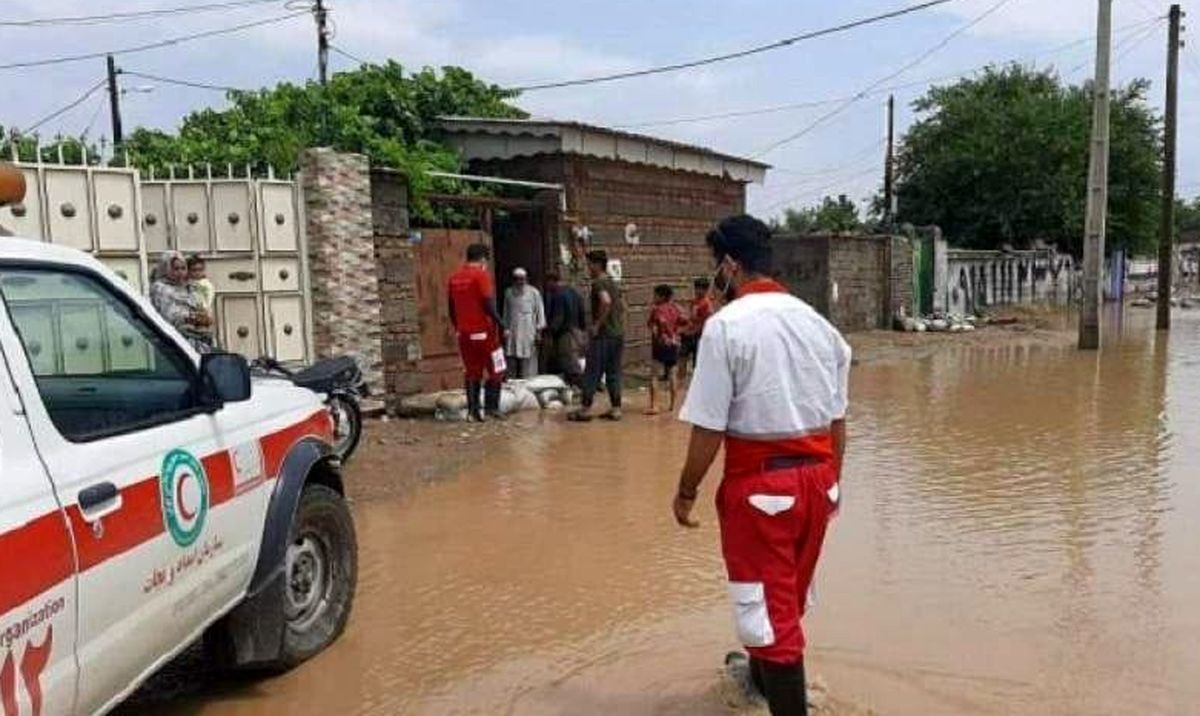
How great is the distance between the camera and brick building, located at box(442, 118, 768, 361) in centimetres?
1394

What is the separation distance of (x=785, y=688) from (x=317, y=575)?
2.16 m

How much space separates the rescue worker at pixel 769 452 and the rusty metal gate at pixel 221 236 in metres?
6.69

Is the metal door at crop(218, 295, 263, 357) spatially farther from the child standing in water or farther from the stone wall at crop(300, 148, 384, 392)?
the stone wall at crop(300, 148, 384, 392)

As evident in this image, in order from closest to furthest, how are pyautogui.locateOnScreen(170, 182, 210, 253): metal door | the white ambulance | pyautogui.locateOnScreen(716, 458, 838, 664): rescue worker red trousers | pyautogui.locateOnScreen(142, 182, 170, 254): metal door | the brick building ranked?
the white ambulance → pyautogui.locateOnScreen(716, 458, 838, 664): rescue worker red trousers → pyautogui.locateOnScreen(142, 182, 170, 254): metal door → pyautogui.locateOnScreen(170, 182, 210, 253): metal door → the brick building

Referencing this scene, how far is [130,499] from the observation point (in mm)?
3055

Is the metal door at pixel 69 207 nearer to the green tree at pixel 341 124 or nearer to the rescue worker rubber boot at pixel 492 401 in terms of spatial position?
the green tree at pixel 341 124

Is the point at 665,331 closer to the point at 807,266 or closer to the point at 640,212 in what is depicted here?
the point at 640,212

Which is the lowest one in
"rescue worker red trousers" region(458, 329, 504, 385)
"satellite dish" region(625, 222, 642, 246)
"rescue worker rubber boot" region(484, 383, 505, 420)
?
"rescue worker rubber boot" region(484, 383, 505, 420)

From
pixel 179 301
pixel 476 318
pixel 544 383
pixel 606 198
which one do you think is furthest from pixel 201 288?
pixel 606 198

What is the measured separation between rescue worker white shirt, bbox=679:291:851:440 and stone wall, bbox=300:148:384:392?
7453 mm

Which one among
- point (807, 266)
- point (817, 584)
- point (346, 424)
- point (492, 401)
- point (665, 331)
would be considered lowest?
point (817, 584)

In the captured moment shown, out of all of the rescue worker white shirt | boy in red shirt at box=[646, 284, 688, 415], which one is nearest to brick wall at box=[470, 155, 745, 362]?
boy in red shirt at box=[646, 284, 688, 415]

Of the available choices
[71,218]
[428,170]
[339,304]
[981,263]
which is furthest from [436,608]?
[981,263]

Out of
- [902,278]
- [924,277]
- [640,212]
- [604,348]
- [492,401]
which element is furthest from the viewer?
[924,277]
